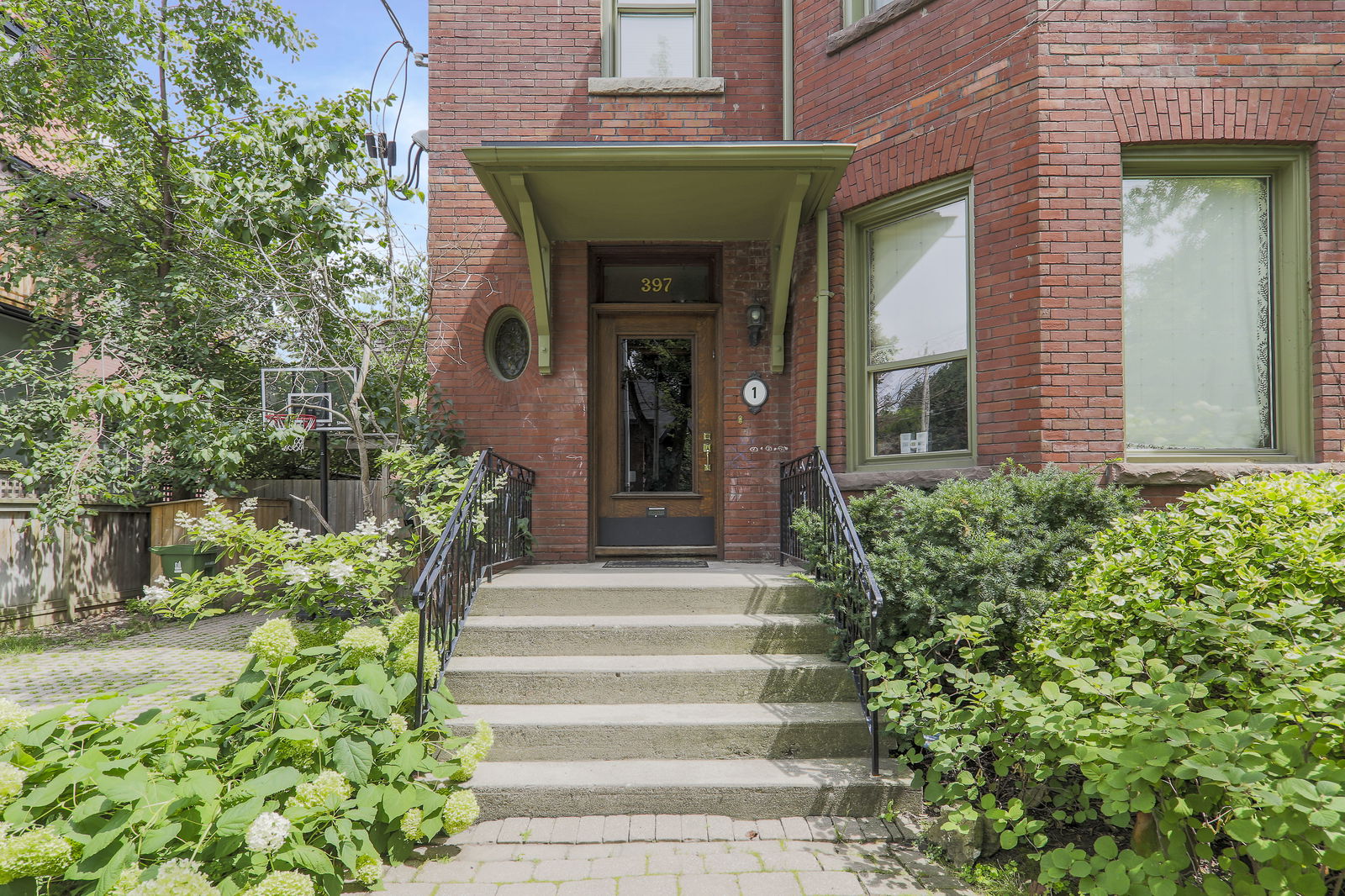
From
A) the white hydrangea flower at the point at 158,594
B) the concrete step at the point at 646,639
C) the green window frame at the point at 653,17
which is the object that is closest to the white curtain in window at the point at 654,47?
the green window frame at the point at 653,17

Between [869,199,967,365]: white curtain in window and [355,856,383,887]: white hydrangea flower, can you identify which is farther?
[869,199,967,365]: white curtain in window

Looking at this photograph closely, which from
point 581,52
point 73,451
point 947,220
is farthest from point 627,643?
point 73,451

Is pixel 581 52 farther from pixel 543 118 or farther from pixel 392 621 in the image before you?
pixel 392 621

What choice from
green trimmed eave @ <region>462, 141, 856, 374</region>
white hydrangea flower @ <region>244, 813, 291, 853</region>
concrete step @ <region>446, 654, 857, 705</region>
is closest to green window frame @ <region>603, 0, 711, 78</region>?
green trimmed eave @ <region>462, 141, 856, 374</region>

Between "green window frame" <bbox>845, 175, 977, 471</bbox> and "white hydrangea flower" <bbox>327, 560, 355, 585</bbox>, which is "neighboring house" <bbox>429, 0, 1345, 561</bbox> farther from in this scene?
"white hydrangea flower" <bbox>327, 560, 355, 585</bbox>

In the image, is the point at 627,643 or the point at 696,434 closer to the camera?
the point at 627,643

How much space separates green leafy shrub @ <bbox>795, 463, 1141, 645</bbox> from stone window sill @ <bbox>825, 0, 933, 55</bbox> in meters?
3.40

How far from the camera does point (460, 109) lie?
19.1 feet

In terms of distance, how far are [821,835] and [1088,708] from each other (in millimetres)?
1175

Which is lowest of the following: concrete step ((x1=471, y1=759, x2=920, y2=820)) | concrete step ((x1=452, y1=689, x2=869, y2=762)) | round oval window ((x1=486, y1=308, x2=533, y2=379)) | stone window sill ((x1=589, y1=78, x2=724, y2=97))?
concrete step ((x1=471, y1=759, x2=920, y2=820))

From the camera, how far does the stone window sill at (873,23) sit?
4.84 m

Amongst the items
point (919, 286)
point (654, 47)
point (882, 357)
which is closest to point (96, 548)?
point (654, 47)

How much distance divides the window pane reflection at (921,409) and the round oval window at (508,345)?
296 cm

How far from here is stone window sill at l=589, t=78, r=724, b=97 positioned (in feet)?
19.0
